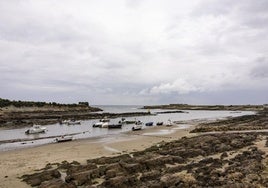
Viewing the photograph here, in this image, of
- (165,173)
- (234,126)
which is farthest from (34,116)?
(165,173)

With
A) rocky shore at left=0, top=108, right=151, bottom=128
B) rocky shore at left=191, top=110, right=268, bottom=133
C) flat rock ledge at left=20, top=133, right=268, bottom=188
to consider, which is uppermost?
rocky shore at left=0, top=108, right=151, bottom=128

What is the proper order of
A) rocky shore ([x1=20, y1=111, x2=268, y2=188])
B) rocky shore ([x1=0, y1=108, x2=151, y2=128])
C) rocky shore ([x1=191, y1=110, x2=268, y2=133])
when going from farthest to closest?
1. rocky shore ([x1=0, y1=108, x2=151, y2=128])
2. rocky shore ([x1=191, y1=110, x2=268, y2=133])
3. rocky shore ([x1=20, y1=111, x2=268, y2=188])

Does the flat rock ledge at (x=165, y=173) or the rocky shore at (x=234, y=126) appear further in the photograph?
the rocky shore at (x=234, y=126)

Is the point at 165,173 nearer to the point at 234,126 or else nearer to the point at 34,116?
the point at 234,126

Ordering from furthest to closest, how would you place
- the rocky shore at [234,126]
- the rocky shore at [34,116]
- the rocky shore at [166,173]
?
the rocky shore at [34,116] → the rocky shore at [234,126] → the rocky shore at [166,173]

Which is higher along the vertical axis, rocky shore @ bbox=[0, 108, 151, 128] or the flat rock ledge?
rocky shore @ bbox=[0, 108, 151, 128]

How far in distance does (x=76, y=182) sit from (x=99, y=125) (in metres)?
56.3

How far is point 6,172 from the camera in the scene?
77.2ft

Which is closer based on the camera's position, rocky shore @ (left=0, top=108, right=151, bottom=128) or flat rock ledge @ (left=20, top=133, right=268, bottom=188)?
flat rock ledge @ (left=20, top=133, right=268, bottom=188)

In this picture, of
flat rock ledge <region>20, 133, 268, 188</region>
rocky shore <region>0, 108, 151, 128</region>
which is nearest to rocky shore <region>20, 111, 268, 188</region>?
flat rock ledge <region>20, 133, 268, 188</region>

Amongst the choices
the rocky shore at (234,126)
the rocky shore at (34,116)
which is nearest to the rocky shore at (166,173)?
the rocky shore at (234,126)

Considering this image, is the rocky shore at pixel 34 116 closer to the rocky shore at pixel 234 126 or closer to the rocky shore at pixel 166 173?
the rocky shore at pixel 234 126

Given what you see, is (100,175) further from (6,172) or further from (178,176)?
(6,172)

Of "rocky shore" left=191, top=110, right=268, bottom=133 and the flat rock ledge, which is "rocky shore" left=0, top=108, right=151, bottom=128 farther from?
the flat rock ledge
